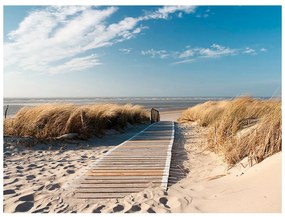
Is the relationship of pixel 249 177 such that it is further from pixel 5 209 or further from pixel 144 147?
pixel 144 147

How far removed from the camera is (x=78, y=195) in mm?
4102

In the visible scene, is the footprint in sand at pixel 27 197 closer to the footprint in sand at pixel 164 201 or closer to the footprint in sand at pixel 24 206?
the footprint in sand at pixel 24 206

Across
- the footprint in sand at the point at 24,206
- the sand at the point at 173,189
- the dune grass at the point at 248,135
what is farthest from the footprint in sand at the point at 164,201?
the dune grass at the point at 248,135

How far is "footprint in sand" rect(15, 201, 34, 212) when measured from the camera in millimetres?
3725

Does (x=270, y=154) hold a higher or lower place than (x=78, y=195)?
higher

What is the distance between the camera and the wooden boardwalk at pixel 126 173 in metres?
4.27

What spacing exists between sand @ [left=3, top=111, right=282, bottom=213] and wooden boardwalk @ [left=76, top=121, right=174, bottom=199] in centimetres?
19

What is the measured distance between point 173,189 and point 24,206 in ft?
6.36

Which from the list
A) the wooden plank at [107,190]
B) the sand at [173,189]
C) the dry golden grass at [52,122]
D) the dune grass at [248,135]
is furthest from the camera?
the dry golden grass at [52,122]

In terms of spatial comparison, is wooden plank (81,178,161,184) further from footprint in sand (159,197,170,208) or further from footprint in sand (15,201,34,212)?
footprint in sand (15,201,34,212)

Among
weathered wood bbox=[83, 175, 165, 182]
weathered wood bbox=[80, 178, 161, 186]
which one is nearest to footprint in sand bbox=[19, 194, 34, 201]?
weathered wood bbox=[80, 178, 161, 186]

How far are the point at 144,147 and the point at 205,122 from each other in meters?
6.35

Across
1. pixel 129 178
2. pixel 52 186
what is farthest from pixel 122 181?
pixel 52 186

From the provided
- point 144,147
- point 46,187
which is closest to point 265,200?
point 46,187
